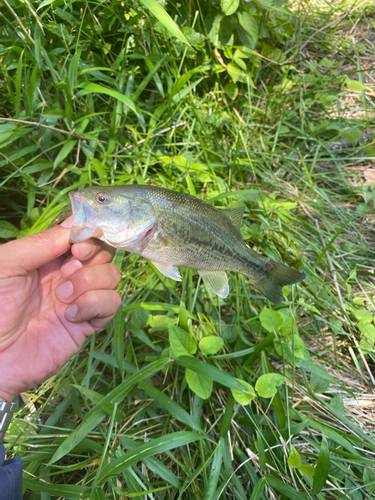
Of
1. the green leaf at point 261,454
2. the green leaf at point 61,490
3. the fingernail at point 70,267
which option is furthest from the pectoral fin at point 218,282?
the green leaf at point 61,490

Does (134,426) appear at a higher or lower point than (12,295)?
lower

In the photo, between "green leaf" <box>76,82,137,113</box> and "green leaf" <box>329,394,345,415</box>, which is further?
"green leaf" <box>76,82,137,113</box>

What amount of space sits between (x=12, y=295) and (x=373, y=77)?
219 inches

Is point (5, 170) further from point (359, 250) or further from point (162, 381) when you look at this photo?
point (359, 250)

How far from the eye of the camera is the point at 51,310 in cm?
222

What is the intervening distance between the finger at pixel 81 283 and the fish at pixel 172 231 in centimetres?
32

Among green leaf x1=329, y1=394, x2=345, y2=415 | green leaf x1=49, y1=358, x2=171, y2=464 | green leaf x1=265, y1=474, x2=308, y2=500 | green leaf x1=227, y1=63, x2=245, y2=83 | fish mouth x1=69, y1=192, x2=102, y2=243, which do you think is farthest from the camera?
green leaf x1=227, y1=63, x2=245, y2=83

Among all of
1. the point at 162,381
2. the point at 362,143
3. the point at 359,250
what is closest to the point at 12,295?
the point at 162,381

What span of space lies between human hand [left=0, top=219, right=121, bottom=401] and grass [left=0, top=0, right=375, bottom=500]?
1.17ft

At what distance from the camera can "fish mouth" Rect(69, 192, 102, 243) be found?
1782 mm

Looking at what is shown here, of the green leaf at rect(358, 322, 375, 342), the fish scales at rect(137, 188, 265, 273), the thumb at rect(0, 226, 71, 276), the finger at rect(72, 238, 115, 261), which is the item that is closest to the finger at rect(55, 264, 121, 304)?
the finger at rect(72, 238, 115, 261)

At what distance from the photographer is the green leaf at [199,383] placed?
204cm

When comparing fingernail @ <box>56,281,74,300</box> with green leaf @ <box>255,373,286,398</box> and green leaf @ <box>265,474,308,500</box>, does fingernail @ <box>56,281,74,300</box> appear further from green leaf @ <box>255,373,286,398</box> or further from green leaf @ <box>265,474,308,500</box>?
green leaf @ <box>265,474,308,500</box>

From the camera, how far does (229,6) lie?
301cm
